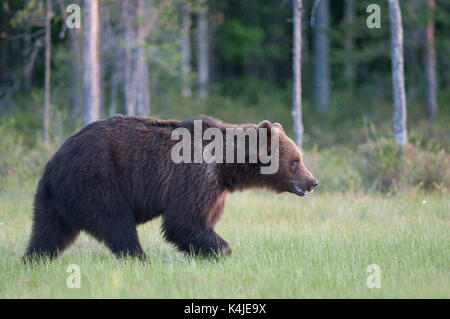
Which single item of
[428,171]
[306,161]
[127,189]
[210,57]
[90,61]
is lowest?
[428,171]

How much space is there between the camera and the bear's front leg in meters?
6.39

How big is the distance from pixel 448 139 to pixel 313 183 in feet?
39.6

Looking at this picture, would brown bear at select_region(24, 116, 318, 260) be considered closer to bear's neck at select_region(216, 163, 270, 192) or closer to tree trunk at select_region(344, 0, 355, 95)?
bear's neck at select_region(216, 163, 270, 192)

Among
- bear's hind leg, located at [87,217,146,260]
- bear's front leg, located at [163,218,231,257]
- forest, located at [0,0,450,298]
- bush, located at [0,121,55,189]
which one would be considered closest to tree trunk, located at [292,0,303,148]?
forest, located at [0,0,450,298]

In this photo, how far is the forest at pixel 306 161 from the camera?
18.6 ft

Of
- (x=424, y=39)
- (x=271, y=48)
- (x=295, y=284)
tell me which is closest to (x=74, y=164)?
(x=295, y=284)

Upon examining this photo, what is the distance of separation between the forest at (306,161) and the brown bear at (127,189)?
13.3 inches

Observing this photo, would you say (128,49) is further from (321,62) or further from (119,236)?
(119,236)

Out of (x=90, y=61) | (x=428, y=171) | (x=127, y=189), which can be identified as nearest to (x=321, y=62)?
(x=90, y=61)

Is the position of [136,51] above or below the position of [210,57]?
below

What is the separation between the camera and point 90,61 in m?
13.3

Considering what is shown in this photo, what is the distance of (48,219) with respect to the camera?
6.41 metres

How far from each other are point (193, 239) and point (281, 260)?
101cm

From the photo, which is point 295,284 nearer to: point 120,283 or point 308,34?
point 120,283
